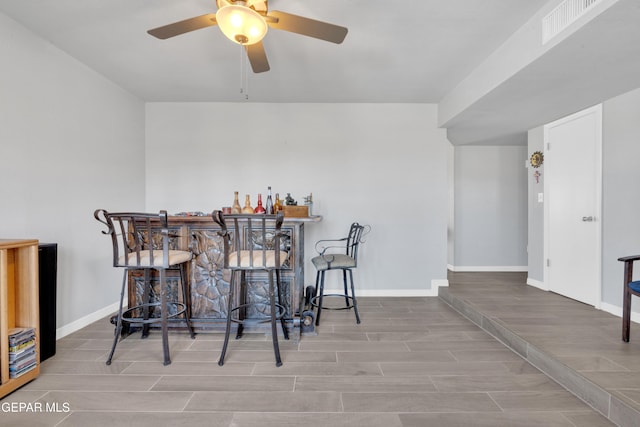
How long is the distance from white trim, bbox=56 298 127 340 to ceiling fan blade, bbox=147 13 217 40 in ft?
8.83

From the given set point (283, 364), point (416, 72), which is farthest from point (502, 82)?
point (283, 364)

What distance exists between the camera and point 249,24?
1722mm

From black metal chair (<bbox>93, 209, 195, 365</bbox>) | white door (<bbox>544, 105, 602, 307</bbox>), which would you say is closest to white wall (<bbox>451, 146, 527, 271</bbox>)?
white door (<bbox>544, 105, 602, 307</bbox>)

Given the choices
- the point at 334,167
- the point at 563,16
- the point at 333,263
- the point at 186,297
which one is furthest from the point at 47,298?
the point at 563,16

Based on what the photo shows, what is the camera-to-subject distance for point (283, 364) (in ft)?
7.35

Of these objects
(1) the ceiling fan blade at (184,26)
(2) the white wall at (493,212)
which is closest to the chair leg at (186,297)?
(1) the ceiling fan blade at (184,26)

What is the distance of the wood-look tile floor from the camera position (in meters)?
1.69

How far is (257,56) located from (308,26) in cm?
53

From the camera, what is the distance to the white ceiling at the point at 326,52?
219cm

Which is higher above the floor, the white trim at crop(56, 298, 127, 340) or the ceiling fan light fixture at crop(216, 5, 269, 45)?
the ceiling fan light fixture at crop(216, 5, 269, 45)

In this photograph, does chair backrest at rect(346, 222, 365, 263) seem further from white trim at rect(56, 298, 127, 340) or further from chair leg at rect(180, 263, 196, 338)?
white trim at rect(56, 298, 127, 340)

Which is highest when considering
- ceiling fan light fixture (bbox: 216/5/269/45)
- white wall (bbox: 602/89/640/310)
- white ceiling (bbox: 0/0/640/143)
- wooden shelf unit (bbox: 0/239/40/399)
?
white ceiling (bbox: 0/0/640/143)

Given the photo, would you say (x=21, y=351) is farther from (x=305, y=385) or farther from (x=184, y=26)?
(x=184, y=26)

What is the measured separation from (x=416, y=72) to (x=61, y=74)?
3417 mm
